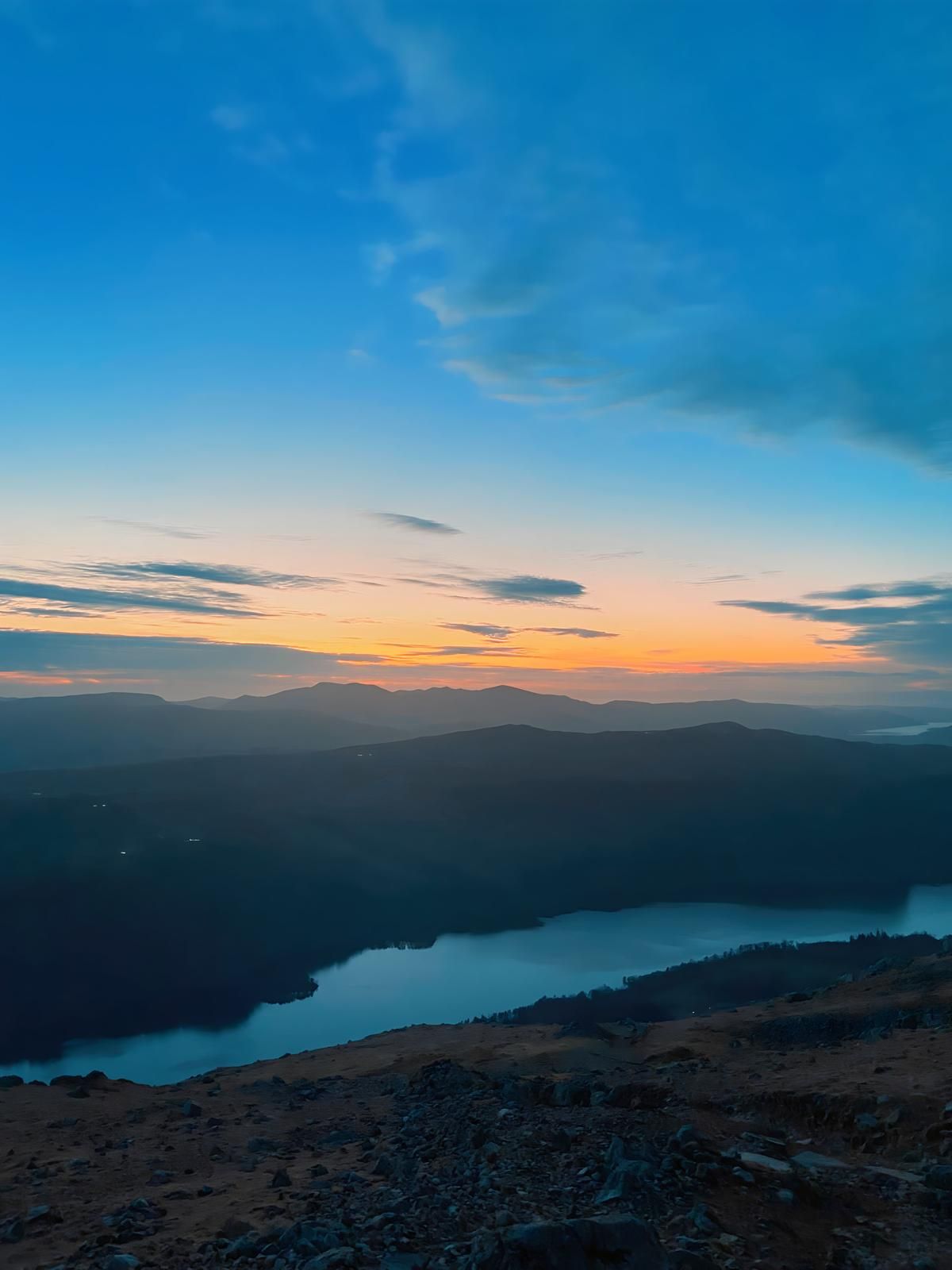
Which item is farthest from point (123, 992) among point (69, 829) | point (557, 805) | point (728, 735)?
point (728, 735)

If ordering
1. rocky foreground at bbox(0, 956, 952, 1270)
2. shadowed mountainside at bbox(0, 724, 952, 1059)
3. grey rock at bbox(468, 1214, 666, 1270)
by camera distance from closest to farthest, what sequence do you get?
grey rock at bbox(468, 1214, 666, 1270) → rocky foreground at bbox(0, 956, 952, 1270) → shadowed mountainside at bbox(0, 724, 952, 1059)

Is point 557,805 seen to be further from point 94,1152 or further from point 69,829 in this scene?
point 94,1152

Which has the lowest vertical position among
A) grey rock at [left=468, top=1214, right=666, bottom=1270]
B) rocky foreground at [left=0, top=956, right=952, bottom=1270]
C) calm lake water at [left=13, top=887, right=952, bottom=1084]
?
calm lake water at [left=13, top=887, right=952, bottom=1084]

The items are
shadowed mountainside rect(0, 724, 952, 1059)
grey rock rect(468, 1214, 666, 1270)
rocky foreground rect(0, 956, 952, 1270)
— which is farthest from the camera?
shadowed mountainside rect(0, 724, 952, 1059)

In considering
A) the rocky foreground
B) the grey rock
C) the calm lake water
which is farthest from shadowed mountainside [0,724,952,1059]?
the grey rock

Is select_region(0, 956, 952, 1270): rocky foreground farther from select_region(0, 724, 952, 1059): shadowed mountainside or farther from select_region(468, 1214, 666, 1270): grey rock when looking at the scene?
select_region(0, 724, 952, 1059): shadowed mountainside

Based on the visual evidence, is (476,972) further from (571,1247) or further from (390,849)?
(571,1247)
